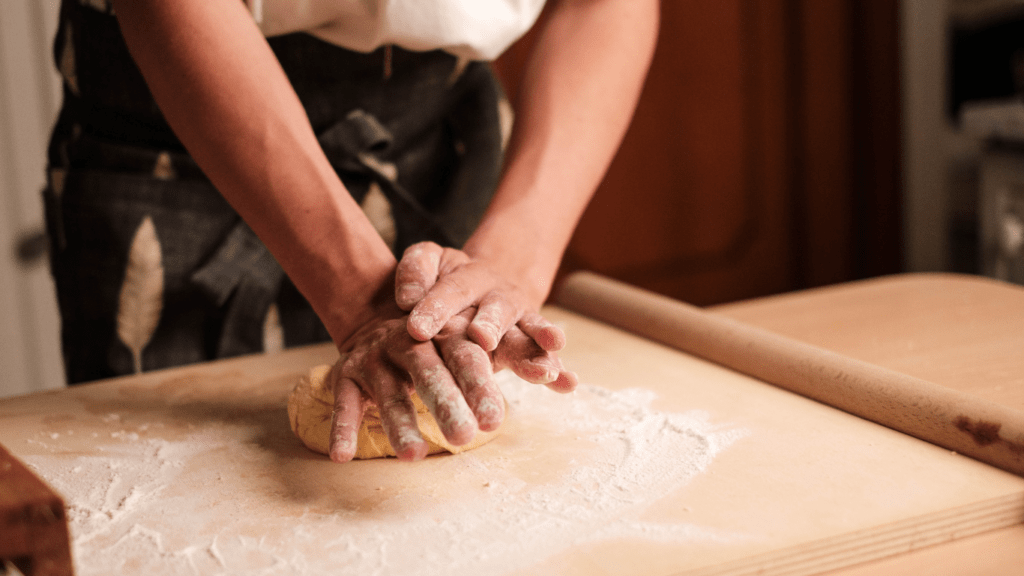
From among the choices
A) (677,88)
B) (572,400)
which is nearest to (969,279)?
(572,400)

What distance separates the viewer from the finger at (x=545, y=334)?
683 millimetres

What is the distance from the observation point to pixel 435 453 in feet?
2.37

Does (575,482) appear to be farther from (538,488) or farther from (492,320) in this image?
(492,320)

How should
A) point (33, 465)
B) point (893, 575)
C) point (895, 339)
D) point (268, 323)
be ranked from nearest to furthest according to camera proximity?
point (893, 575), point (33, 465), point (895, 339), point (268, 323)

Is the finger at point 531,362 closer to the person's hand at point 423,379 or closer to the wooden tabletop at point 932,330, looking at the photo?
the person's hand at point 423,379

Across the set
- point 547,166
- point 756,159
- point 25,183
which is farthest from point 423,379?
point 756,159

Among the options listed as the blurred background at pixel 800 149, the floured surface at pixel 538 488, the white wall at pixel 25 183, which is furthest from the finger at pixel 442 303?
the blurred background at pixel 800 149

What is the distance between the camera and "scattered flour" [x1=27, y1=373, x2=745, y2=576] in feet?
1.77

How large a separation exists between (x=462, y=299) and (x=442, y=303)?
0.10ft

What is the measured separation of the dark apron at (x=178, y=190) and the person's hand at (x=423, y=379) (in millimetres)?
396

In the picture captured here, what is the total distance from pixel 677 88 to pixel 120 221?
2003 mm

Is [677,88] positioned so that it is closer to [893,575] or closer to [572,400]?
[572,400]

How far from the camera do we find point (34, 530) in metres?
0.45

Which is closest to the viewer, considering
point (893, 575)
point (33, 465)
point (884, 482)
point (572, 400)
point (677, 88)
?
point (893, 575)
